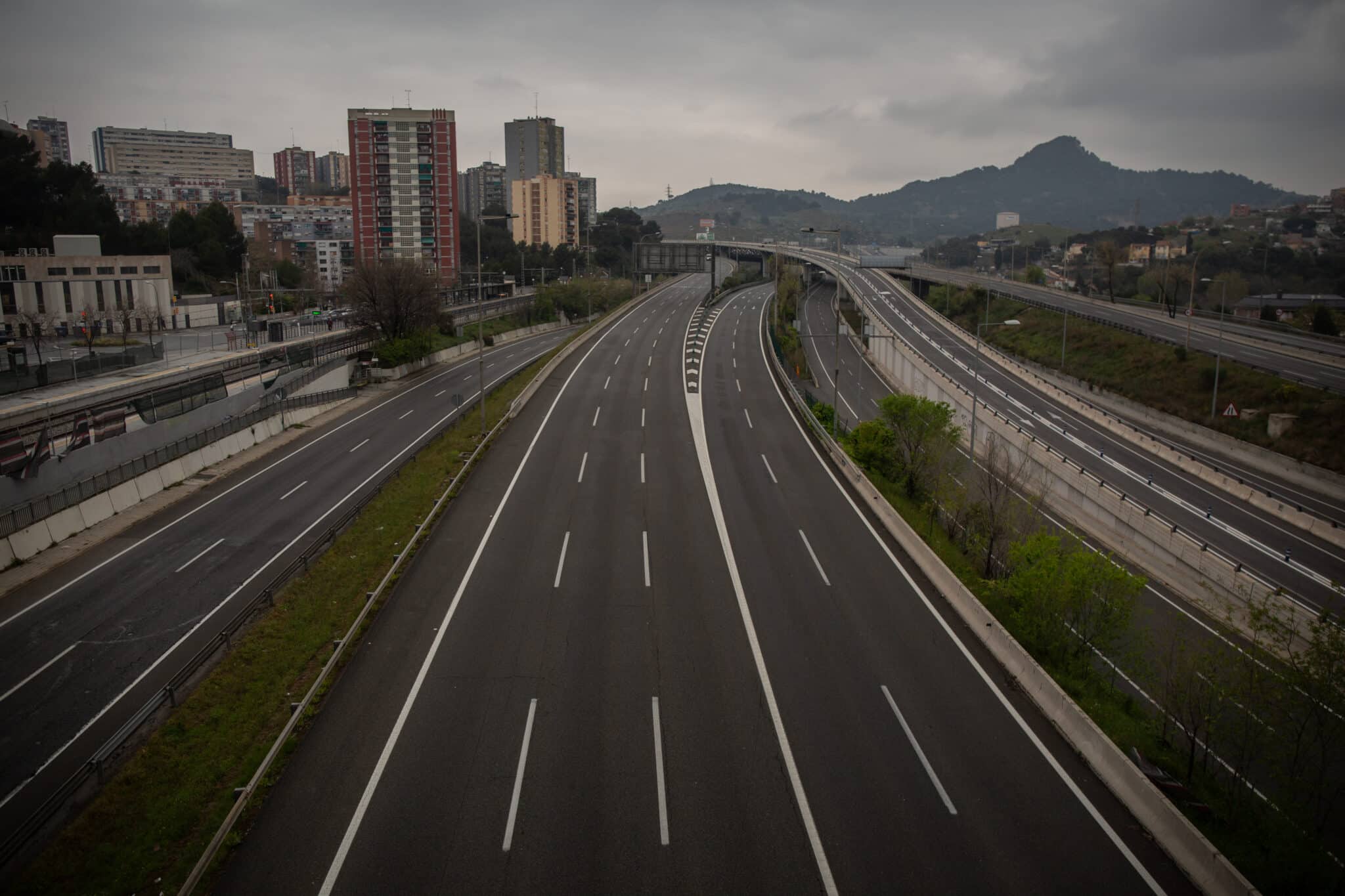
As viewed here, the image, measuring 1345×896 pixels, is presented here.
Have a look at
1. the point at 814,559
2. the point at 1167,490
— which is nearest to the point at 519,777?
the point at 814,559

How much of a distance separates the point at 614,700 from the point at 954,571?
12.8 metres

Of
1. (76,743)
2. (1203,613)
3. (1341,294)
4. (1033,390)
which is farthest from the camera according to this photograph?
(1341,294)

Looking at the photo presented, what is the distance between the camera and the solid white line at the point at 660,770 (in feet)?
45.8

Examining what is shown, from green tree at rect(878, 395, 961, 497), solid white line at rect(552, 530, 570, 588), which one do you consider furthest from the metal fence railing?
green tree at rect(878, 395, 961, 497)

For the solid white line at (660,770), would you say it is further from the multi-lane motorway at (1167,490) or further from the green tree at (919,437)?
the green tree at (919,437)

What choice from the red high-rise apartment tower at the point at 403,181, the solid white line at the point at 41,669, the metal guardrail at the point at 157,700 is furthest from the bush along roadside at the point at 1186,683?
the red high-rise apartment tower at the point at 403,181

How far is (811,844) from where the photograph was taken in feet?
45.0

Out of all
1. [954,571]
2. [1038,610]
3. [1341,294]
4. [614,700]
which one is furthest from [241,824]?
[1341,294]

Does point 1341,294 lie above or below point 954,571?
above

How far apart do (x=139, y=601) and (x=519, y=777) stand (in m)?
14.4

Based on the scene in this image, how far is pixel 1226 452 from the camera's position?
5069cm

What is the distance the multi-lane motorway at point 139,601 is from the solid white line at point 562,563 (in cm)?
849

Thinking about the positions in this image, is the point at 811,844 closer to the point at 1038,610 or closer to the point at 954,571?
the point at 1038,610

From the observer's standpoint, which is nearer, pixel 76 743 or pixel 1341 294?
pixel 76 743
